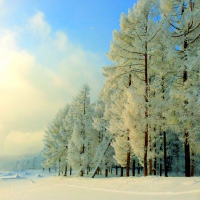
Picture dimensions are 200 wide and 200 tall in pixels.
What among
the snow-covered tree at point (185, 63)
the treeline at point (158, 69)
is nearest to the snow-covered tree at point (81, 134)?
the treeline at point (158, 69)

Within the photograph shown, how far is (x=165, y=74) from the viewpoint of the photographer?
13.5m

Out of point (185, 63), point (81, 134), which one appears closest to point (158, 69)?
point (185, 63)

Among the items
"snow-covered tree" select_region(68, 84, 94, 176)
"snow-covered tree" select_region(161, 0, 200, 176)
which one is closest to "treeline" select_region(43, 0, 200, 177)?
"snow-covered tree" select_region(161, 0, 200, 176)

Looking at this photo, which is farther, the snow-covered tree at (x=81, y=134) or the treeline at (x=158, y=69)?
the snow-covered tree at (x=81, y=134)

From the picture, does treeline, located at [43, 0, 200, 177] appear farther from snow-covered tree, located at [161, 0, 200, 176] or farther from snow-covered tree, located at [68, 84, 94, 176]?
snow-covered tree, located at [68, 84, 94, 176]

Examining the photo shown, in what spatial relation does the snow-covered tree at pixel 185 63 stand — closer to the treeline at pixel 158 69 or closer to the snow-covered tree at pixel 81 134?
the treeline at pixel 158 69

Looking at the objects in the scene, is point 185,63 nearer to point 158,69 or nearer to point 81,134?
point 158,69

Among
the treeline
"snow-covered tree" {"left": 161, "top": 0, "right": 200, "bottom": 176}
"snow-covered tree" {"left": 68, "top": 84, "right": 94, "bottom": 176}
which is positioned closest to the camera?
"snow-covered tree" {"left": 161, "top": 0, "right": 200, "bottom": 176}

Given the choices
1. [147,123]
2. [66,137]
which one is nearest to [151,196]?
[147,123]

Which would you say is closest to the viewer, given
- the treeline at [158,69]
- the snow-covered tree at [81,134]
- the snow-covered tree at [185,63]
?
the snow-covered tree at [185,63]

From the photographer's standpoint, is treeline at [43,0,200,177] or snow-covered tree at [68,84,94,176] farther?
snow-covered tree at [68,84,94,176]

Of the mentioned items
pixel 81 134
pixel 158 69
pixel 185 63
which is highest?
pixel 158 69

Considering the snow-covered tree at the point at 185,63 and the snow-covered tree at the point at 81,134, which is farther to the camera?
the snow-covered tree at the point at 81,134

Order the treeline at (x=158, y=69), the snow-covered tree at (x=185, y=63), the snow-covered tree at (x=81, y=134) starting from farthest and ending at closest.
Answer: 1. the snow-covered tree at (x=81, y=134)
2. the treeline at (x=158, y=69)
3. the snow-covered tree at (x=185, y=63)
